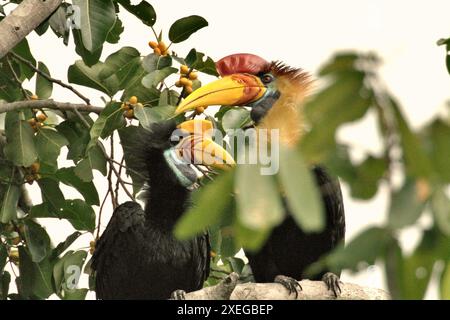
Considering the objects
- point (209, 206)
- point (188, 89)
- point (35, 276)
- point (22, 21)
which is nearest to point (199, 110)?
point (188, 89)

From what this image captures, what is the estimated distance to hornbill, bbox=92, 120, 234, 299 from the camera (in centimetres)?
351

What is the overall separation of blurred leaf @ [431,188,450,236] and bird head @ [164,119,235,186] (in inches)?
88.4

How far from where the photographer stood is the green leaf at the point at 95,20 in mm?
3121

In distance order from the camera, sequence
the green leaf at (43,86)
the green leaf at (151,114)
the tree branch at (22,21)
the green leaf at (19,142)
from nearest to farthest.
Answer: the tree branch at (22,21) → the green leaf at (151,114) → the green leaf at (19,142) → the green leaf at (43,86)

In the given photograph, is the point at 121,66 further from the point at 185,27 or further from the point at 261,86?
the point at 261,86

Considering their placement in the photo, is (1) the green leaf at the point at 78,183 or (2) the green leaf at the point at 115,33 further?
(2) the green leaf at the point at 115,33

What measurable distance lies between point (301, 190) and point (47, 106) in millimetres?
2481

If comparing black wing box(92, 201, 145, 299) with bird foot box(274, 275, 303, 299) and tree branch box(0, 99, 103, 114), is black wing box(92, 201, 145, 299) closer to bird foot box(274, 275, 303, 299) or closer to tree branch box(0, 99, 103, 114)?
tree branch box(0, 99, 103, 114)

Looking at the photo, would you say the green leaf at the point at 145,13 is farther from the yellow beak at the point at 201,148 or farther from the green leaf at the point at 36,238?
the green leaf at the point at 36,238

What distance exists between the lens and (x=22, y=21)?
286 cm

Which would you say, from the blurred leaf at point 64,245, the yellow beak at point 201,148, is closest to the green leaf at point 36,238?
the blurred leaf at point 64,245
